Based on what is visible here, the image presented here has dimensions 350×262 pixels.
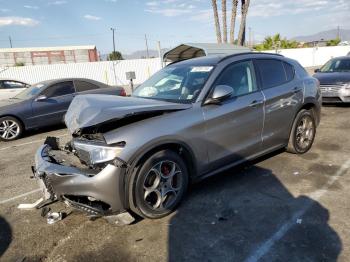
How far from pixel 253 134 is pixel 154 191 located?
1671mm

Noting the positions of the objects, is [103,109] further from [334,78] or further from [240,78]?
[334,78]

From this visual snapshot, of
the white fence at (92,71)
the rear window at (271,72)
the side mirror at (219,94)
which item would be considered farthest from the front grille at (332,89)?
the white fence at (92,71)

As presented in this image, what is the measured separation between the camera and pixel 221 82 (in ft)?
13.3

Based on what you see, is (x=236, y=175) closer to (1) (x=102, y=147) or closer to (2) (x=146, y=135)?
(2) (x=146, y=135)

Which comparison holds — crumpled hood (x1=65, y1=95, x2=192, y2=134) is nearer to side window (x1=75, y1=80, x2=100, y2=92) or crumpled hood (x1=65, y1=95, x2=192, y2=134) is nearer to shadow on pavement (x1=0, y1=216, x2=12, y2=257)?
shadow on pavement (x1=0, y1=216, x2=12, y2=257)

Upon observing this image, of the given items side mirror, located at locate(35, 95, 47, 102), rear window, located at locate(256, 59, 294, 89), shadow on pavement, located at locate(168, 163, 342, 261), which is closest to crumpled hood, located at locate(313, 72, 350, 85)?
rear window, located at locate(256, 59, 294, 89)

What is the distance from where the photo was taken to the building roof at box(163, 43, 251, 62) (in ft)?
44.1

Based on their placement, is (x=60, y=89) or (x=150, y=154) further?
(x=60, y=89)

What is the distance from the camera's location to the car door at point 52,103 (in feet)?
28.0

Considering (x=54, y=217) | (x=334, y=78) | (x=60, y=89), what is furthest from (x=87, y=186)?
(x=334, y=78)

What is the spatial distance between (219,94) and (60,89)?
21.2ft

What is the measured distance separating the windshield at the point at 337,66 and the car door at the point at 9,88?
11383 mm

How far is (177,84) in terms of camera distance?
4.29 meters

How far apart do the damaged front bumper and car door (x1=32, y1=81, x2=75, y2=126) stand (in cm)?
553
